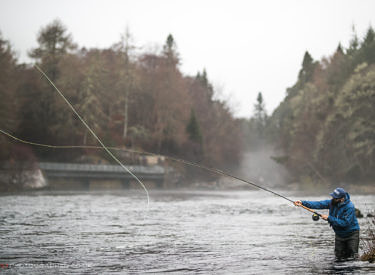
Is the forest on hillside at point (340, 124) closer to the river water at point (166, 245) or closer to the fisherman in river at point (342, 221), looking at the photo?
the river water at point (166, 245)

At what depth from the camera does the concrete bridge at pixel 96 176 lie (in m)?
53.2

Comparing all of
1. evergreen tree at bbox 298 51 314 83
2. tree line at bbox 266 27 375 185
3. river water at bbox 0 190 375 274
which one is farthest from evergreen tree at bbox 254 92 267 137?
river water at bbox 0 190 375 274

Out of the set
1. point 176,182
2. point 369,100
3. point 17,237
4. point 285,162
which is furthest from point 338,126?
point 17,237

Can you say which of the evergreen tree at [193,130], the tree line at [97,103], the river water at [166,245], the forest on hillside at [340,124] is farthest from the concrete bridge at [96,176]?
the river water at [166,245]

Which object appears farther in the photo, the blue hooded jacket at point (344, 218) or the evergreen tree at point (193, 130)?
the evergreen tree at point (193, 130)

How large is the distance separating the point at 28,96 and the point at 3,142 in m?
13.7

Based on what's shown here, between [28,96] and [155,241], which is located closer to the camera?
[155,241]

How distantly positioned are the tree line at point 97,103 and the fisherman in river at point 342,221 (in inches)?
1568

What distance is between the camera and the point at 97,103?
200 ft

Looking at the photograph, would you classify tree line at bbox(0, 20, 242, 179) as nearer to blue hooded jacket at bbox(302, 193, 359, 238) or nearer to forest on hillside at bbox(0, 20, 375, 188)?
forest on hillside at bbox(0, 20, 375, 188)

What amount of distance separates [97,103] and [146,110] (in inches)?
492

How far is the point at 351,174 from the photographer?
5712 centimetres

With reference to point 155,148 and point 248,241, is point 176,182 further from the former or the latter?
point 248,241

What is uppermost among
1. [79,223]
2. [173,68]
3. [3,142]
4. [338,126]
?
[173,68]
